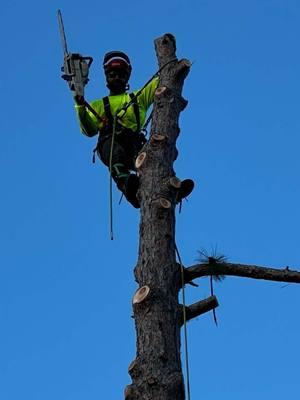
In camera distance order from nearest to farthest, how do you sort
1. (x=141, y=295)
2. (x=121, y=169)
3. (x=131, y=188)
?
(x=141, y=295) < (x=131, y=188) < (x=121, y=169)

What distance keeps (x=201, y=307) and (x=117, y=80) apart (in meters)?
2.82

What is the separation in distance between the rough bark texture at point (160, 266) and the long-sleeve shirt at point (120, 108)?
0.70 metres

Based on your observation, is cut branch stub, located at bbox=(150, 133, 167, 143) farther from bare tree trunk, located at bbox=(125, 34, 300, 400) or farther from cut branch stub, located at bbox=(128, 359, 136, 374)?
cut branch stub, located at bbox=(128, 359, 136, 374)

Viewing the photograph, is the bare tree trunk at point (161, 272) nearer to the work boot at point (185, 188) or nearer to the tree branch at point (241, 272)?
the tree branch at point (241, 272)

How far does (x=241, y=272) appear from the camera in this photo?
4543mm

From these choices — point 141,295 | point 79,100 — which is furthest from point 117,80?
point 141,295

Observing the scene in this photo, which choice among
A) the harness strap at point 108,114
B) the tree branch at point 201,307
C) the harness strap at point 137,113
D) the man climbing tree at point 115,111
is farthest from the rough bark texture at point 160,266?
the harness strap at point 108,114

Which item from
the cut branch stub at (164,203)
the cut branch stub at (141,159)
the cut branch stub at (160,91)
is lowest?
the cut branch stub at (164,203)

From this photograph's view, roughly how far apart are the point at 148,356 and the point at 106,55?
3411 mm

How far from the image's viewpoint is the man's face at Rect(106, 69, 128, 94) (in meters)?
6.70

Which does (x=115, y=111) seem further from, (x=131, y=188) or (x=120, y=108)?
(x=131, y=188)

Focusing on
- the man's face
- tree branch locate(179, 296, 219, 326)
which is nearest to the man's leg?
the man's face

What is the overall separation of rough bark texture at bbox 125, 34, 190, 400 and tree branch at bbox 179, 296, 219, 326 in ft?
0.50

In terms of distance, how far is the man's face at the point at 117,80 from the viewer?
6.70 m
